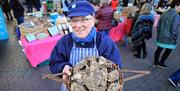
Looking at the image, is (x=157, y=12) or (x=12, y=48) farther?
(x=157, y=12)

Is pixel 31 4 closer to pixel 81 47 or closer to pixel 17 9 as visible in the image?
pixel 17 9

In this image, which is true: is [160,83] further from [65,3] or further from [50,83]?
[65,3]

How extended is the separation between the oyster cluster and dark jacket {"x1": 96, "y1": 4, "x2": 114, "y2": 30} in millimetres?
3574

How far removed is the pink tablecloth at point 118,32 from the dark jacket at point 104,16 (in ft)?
1.54

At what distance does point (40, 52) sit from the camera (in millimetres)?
4160

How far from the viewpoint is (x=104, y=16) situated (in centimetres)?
466

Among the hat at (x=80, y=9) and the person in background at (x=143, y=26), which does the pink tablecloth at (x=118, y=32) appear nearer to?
the person in background at (x=143, y=26)

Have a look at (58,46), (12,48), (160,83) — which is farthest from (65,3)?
(58,46)

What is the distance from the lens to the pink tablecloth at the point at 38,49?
400cm

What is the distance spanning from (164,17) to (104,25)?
1.48m

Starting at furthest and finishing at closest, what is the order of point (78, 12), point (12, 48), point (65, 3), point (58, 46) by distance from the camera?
point (65, 3) < point (12, 48) < point (58, 46) < point (78, 12)

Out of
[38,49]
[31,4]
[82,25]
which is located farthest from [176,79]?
[31,4]

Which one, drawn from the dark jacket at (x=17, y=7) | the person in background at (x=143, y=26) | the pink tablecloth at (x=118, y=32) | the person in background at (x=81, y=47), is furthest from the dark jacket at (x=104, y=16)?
the person in background at (x=81, y=47)

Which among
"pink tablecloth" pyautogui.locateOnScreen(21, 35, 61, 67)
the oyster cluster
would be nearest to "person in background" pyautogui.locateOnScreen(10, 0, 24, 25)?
"pink tablecloth" pyautogui.locateOnScreen(21, 35, 61, 67)
